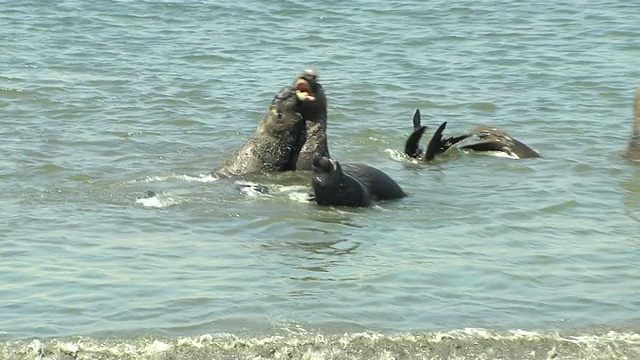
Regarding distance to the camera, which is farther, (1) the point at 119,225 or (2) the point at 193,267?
(1) the point at 119,225

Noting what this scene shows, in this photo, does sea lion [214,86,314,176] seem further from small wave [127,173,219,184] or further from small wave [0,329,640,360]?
small wave [0,329,640,360]

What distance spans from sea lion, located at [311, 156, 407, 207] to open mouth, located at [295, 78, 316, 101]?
0.92 meters

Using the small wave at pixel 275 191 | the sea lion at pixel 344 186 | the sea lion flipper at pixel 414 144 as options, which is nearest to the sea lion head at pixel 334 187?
the sea lion at pixel 344 186

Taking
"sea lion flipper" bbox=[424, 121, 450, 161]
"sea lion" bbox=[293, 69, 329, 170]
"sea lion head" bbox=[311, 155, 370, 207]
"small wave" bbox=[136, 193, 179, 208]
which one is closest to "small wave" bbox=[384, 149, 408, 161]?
"sea lion flipper" bbox=[424, 121, 450, 161]

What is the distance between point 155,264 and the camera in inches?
279

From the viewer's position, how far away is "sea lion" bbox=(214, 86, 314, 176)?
984cm

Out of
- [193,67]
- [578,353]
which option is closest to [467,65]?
[193,67]

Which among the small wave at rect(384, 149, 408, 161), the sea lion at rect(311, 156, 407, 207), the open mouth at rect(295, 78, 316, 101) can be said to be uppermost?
the open mouth at rect(295, 78, 316, 101)

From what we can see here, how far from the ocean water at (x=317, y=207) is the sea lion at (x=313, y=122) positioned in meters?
0.20

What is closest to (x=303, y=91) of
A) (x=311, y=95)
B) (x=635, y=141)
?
(x=311, y=95)

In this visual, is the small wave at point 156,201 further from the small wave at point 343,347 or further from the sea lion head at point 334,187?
the small wave at point 343,347

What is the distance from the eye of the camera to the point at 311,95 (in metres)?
9.71

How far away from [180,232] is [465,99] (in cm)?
606

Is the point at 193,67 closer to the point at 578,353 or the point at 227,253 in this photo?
the point at 227,253
